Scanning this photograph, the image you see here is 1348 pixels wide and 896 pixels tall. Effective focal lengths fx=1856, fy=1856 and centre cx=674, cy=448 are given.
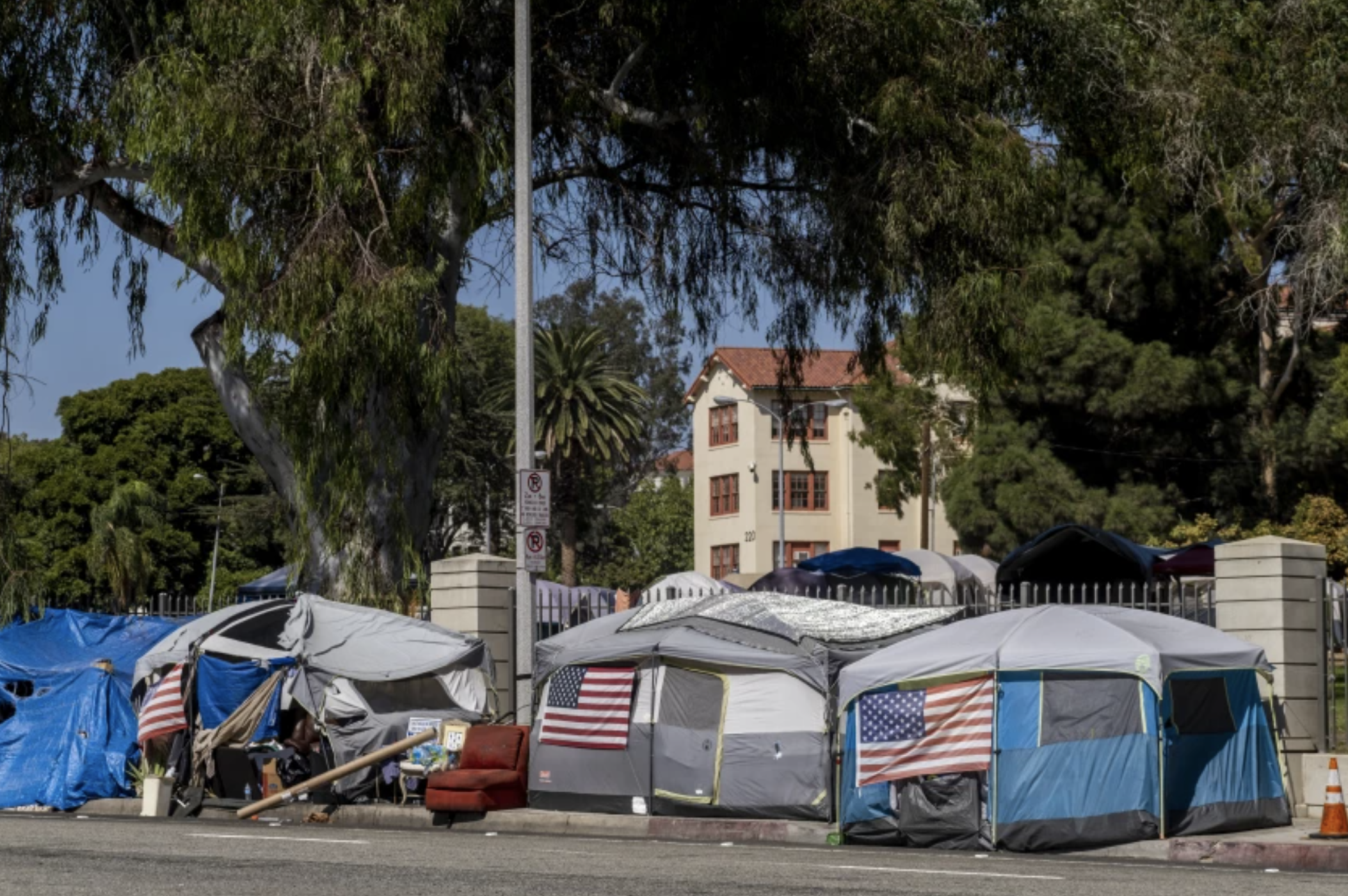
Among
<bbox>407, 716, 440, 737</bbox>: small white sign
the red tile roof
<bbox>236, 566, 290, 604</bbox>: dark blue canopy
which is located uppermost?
the red tile roof

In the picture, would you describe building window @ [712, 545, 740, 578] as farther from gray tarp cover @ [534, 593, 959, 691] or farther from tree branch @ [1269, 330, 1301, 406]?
gray tarp cover @ [534, 593, 959, 691]

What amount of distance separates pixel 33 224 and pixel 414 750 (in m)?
8.66

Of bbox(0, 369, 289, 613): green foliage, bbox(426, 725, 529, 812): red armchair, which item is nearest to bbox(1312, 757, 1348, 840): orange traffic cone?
bbox(426, 725, 529, 812): red armchair

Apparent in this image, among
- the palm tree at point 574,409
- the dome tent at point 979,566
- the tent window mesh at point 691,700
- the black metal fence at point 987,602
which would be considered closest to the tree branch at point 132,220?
the black metal fence at point 987,602

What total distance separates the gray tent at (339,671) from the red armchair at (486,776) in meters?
1.15

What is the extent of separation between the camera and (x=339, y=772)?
1842 cm

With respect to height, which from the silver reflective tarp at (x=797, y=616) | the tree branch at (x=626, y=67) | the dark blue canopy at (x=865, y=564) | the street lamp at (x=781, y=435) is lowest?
the silver reflective tarp at (x=797, y=616)

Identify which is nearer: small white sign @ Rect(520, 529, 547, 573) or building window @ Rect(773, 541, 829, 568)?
small white sign @ Rect(520, 529, 547, 573)

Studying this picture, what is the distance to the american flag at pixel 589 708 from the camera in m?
18.0

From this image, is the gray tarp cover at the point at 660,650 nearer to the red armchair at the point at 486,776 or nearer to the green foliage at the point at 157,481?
the red armchair at the point at 486,776

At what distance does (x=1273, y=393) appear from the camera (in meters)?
49.8

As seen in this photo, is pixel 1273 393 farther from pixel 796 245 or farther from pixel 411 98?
pixel 411 98

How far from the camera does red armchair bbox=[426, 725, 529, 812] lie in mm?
17703

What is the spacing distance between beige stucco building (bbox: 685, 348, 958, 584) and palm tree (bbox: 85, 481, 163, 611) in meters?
24.0
